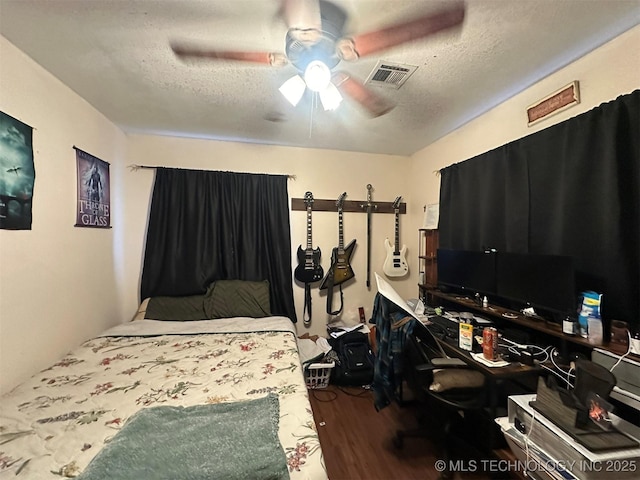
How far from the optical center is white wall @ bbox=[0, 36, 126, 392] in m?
1.49

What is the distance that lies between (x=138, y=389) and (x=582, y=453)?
6.48 feet

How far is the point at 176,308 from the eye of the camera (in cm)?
266

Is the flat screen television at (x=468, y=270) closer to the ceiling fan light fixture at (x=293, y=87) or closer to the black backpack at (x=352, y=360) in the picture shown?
the black backpack at (x=352, y=360)

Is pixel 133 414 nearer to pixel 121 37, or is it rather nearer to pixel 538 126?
pixel 121 37

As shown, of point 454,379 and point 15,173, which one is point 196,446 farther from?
point 15,173

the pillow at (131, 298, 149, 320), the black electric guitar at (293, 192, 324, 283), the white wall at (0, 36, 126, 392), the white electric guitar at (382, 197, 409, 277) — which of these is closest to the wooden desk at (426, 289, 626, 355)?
the white electric guitar at (382, 197, 409, 277)

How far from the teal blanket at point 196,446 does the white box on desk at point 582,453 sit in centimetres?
110

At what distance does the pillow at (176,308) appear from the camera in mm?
2600

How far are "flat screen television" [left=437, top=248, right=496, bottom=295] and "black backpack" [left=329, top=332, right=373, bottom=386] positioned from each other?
0.98 metres

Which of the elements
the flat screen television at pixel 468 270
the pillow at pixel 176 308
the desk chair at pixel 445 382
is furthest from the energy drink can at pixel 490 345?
the pillow at pixel 176 308

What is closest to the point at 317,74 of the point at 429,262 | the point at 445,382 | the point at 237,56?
the point at 237,56

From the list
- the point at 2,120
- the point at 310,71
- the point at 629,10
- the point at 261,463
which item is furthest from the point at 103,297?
the point at 629,10

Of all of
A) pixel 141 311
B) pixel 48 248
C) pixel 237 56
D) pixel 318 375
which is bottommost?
pixel 318 375

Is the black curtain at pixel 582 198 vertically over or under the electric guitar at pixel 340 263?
over
